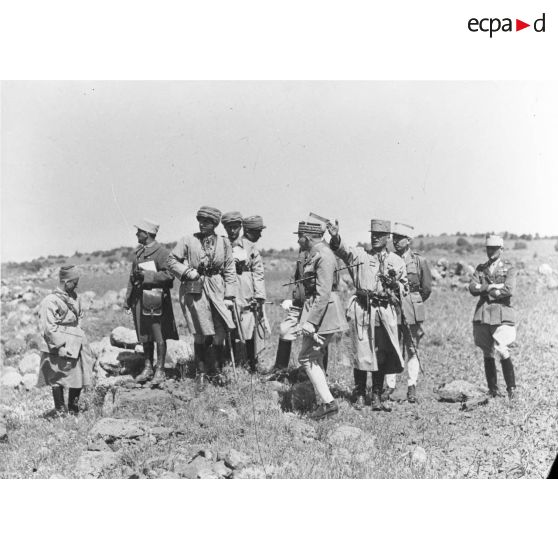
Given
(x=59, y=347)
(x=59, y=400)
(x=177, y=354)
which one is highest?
(x=59, y=347)

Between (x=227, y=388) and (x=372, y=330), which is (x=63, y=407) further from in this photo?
(x=372, y=330)

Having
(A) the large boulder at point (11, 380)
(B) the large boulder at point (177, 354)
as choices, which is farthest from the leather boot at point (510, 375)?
(A) the large boulder at point (11, 380)

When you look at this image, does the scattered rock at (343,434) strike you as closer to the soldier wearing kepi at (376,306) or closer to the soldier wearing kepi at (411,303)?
the soldier wearing kepi at (376,306)

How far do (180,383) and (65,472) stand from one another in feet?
6.86

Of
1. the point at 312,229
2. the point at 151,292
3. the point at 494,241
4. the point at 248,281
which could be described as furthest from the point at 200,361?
the point at 494,241

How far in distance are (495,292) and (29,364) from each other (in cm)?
854

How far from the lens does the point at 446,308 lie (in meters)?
15.9

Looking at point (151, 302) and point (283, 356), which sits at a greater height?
point (151, 302)

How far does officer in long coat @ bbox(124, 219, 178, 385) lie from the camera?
8062mm

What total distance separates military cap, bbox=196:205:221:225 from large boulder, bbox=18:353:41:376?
218 inches

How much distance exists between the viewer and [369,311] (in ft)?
25.1

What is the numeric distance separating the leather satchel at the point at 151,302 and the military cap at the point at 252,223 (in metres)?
1.55

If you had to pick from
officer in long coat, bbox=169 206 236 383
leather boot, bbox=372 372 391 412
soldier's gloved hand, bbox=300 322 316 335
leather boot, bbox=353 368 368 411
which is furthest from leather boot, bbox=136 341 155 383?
leather boot, bbox=372 372 391 412

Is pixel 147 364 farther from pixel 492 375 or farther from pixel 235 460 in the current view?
pixel 492 375
